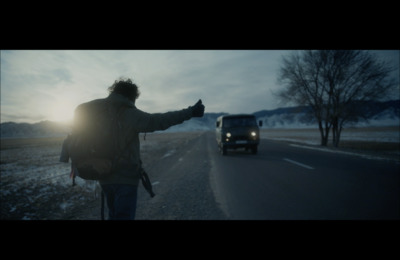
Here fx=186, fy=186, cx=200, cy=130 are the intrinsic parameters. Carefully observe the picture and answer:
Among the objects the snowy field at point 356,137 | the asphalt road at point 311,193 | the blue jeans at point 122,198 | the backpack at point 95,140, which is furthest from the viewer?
the snowy field at point 356,137

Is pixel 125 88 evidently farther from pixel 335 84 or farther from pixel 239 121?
pixel 335 84

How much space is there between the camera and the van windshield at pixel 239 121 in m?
11.4

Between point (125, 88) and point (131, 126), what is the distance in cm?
42

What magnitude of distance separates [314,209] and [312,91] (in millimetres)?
18516

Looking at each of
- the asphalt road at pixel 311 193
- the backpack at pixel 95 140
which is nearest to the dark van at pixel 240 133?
the asphalt road at pixel 311 193

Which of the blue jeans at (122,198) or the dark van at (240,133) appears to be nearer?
the blue jeans at (122,198)

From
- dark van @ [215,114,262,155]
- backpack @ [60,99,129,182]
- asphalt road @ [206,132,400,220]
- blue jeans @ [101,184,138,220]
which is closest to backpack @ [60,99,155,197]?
backpack @ [60,99,129,182]

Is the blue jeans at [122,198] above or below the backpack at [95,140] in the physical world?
below

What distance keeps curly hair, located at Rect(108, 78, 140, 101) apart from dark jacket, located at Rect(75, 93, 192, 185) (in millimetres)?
86

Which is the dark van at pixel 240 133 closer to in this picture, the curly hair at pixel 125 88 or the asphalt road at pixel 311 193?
the asphalt road at pixel 311 193

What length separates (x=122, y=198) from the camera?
5.84 ft
